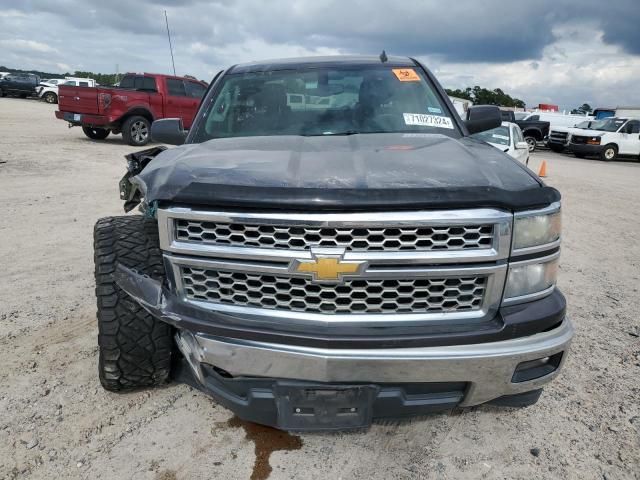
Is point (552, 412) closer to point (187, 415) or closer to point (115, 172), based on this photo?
point (187, 415)

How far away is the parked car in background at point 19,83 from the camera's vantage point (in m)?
34.2

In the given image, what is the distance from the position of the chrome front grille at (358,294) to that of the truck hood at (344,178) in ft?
0.97

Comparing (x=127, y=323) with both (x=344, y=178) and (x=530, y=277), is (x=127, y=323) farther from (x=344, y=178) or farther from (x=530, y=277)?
(x=530, y=277)

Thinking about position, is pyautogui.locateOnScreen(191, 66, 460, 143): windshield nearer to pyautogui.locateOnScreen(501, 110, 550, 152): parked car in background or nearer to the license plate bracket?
the license plate bracket

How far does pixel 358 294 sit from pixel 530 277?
0.70 metres

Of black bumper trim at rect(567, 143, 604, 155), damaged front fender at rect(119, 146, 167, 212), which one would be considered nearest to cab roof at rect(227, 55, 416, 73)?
damaged front fender at rect(119, 146, 167, 212)

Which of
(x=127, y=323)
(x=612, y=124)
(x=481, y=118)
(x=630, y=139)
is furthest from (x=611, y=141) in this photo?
(x=127, y=323)

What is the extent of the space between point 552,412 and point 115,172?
366 inches

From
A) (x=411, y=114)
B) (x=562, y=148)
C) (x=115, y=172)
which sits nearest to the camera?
(x=411, y=114)

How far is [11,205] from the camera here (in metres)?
6.62

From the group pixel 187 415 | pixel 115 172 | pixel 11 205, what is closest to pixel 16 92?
pixel 115 172

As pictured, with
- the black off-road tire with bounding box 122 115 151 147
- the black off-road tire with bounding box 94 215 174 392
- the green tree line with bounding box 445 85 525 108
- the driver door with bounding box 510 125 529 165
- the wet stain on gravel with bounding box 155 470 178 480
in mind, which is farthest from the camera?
the green tree line with bounding box 445 85 525 108

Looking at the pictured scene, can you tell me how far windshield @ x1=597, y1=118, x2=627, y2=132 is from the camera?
817 inches

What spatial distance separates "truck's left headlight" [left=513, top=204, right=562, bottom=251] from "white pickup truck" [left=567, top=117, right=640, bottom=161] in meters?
21.3
